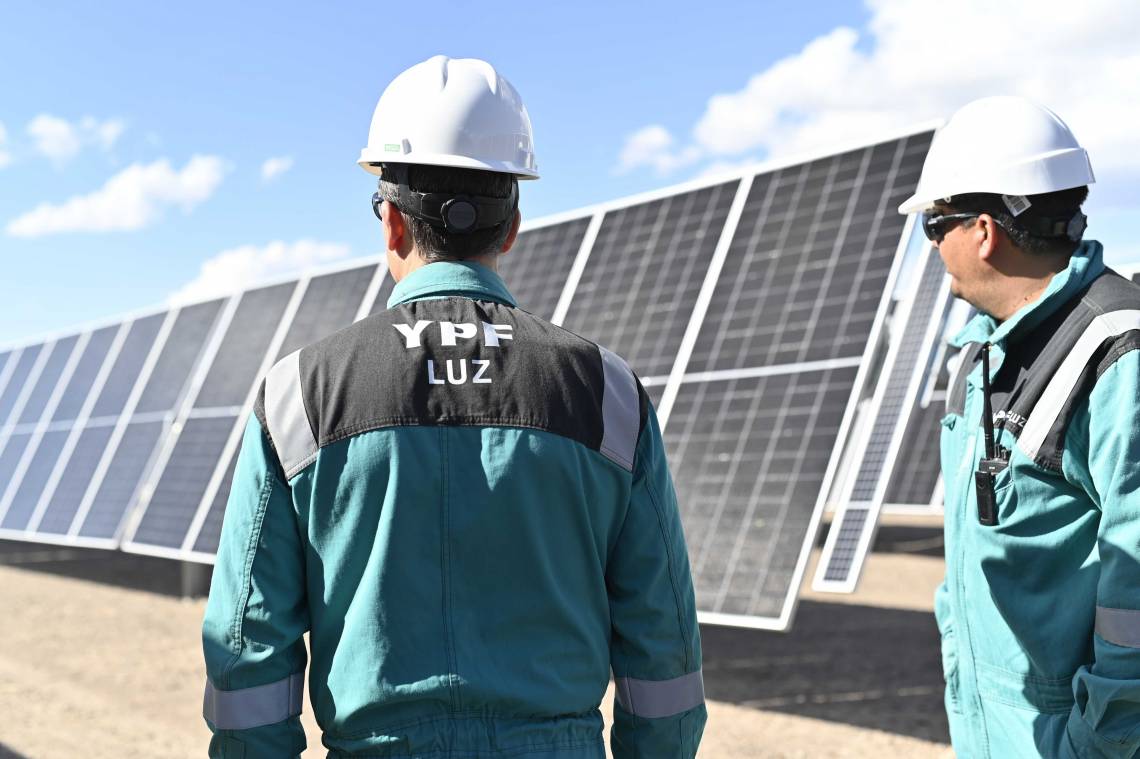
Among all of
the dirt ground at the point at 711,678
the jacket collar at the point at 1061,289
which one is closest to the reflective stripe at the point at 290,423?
the jacket collar at the point at 1061,289

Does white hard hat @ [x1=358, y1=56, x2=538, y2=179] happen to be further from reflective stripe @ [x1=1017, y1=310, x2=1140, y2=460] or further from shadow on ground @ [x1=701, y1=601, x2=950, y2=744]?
shadow on ground @ [x1=701, y1=601, x2=950, y2=744]

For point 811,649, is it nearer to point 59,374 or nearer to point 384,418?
point 384,418

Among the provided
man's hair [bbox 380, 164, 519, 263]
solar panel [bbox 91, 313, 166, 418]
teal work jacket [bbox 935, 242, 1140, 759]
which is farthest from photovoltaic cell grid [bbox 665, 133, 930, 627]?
solar panel [bbox 91, 313, 166, 418]

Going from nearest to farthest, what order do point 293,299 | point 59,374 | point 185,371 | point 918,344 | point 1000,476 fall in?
1. point 1000,476
2. point 918,344
3. point 293,299
4. point 185,371
5. point 59,374

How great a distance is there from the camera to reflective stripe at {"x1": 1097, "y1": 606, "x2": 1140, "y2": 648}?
2.37 meters

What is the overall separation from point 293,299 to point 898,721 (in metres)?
9.01

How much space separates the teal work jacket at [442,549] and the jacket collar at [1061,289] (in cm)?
117

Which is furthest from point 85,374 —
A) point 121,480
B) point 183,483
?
point 183,483

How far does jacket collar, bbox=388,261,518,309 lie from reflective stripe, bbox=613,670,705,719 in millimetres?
811

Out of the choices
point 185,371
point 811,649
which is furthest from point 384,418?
point 185,371

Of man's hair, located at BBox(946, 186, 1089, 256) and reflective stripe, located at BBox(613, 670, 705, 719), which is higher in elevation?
man's hair, located at BBox(946, 186, 1089, 256)

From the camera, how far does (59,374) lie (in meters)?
18.0

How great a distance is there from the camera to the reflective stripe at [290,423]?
204 cm

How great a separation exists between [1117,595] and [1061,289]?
768 millimetres
